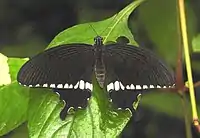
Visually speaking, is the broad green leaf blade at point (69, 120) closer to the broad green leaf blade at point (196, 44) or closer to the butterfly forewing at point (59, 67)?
the butterfly forewing at point (59, 67)

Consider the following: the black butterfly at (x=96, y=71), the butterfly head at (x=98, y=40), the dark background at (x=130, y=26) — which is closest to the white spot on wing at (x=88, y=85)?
the black butterfly at (x=96, y=71)

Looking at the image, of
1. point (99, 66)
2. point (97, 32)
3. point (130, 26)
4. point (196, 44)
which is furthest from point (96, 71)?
point (130, 26)

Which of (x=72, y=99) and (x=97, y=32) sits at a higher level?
(x=97, y=32)

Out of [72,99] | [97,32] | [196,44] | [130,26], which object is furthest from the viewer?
[130,26]

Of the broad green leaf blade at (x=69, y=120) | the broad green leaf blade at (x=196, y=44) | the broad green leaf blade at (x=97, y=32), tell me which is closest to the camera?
the broad green leaf blade at (x=69, y=120)

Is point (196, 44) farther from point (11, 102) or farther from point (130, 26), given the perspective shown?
point (11, 102)

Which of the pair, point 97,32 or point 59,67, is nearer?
point 59,67

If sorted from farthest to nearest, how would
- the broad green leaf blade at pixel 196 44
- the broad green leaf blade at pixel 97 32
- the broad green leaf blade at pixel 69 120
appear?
the broad green leaf blade at pixel 196 44, the broad green leaf blade at pixel 97 32, the broad green leaf blade at pixel 69 120
